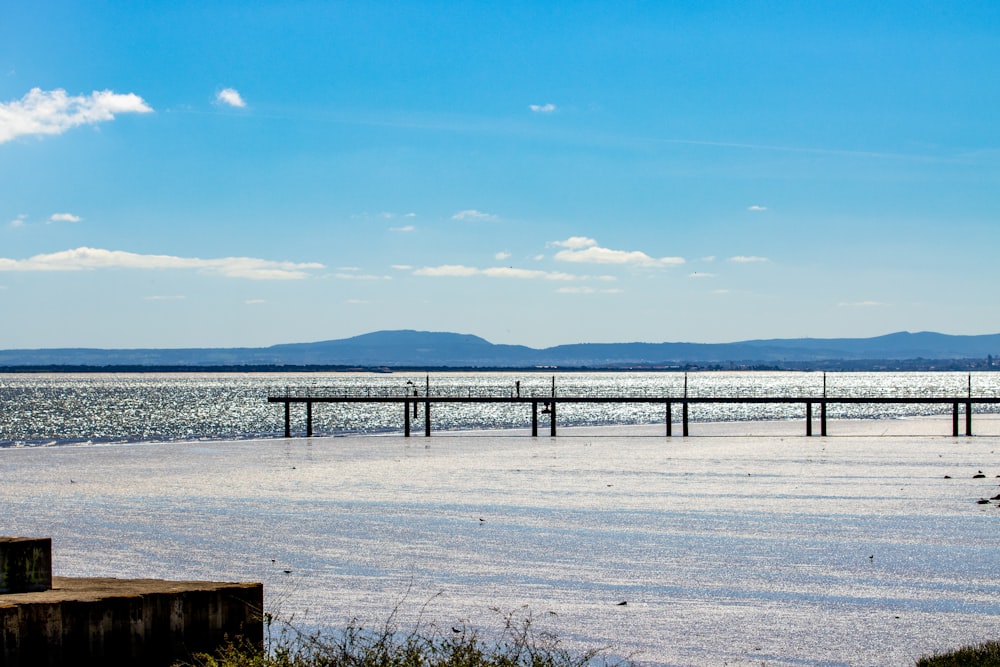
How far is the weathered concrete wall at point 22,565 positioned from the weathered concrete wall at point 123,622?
5.7 inches

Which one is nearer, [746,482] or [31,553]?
[31,553]

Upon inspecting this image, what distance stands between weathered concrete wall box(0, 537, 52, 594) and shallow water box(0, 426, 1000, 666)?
3.16 m

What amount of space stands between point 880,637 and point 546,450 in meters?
29.0

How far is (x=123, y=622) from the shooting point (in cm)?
823

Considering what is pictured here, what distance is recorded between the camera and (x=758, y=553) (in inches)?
619

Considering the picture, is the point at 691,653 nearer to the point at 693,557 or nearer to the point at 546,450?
the point at 693,557

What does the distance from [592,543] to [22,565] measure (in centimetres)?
932

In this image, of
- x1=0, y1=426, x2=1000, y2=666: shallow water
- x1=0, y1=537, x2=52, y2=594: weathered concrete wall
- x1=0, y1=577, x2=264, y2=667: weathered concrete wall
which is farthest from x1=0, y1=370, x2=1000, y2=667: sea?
x1=0, y1=537, x2=52, y2=594: weathered concrete wall

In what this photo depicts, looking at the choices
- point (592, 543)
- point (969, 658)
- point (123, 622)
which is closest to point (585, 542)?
point (592, 543)

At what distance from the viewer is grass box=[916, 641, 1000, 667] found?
368 inches

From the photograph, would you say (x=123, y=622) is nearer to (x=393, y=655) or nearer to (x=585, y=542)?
(x=393, y=655)

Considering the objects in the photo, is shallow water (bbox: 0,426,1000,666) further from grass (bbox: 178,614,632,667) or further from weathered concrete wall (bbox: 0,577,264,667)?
weathered concrete wall (bbox: 0,577,264,667)

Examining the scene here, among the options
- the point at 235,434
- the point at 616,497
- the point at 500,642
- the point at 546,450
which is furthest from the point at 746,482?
the point at 235,434

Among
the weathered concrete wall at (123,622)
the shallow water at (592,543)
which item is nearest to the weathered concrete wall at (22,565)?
the weathered concrete wall at (123,622)
